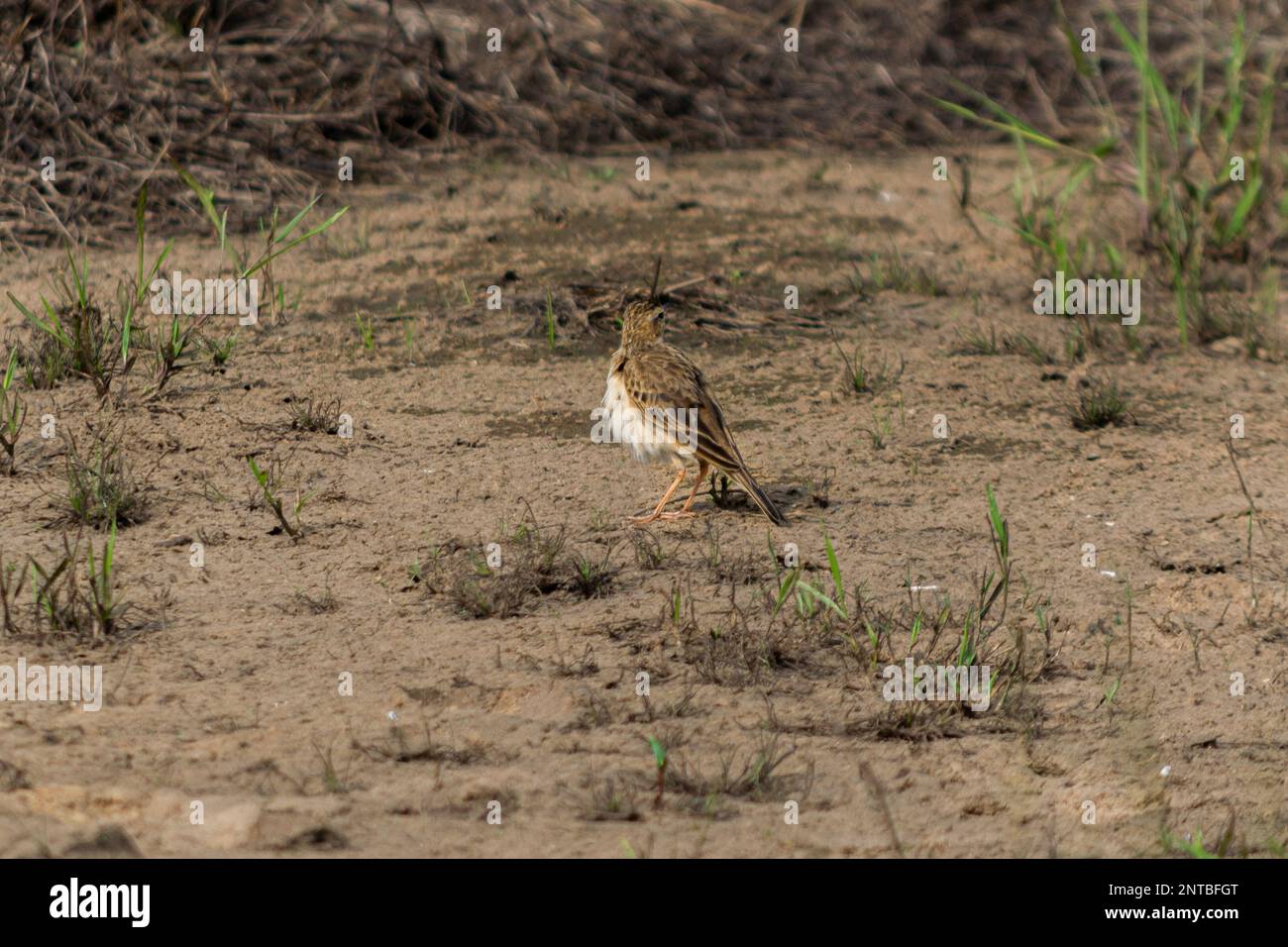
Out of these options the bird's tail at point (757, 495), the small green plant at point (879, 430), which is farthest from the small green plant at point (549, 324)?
the bird's tail at point (757, 495)

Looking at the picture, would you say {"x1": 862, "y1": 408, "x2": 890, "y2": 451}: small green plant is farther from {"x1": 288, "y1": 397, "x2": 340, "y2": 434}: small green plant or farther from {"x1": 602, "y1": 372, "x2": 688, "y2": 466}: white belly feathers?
{"x1": 288, "y1": 397, "x2": 340, "y2": 434}: small green plant

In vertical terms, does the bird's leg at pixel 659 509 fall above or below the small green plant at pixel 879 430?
below

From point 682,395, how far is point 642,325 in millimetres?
697

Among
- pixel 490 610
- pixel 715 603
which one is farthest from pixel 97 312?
pixel 715 603

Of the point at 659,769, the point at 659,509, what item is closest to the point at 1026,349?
the point at 659,509

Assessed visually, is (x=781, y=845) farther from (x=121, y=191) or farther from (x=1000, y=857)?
(x=121, y=191)

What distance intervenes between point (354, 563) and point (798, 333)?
10.1 ft

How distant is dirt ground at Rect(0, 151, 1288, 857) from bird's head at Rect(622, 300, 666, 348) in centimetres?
45

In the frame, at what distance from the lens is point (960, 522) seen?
5680 mm

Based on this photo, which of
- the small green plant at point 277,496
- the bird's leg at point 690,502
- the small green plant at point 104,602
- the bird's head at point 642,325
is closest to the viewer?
the small green plant at point 104,602

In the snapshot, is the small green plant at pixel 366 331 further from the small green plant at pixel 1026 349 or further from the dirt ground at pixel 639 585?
the small green plant at pixel 1026 349

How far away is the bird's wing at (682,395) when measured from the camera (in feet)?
18.2

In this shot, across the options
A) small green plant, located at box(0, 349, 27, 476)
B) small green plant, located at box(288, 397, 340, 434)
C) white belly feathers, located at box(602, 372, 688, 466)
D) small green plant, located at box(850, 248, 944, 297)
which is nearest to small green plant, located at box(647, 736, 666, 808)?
white belly feathers, located at box(602, 372, 688, 466)

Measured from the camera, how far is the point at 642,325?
248 inches
